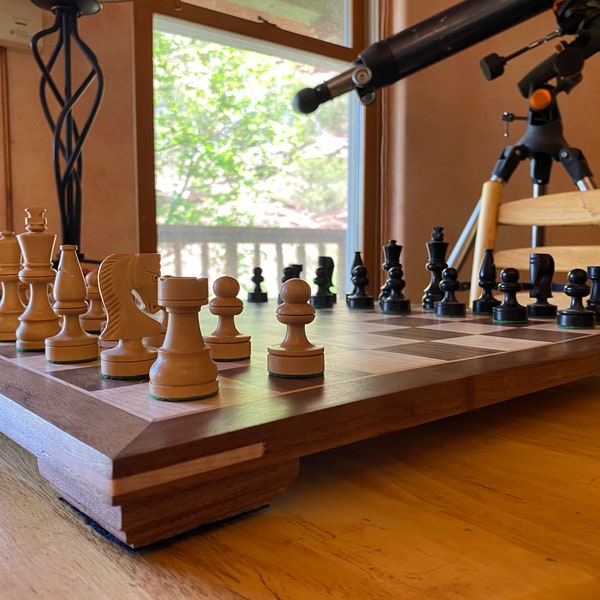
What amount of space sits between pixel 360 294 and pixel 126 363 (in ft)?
3.06

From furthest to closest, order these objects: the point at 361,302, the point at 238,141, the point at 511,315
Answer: the point at 238,141 < the point at 361,302 < the point at 511,315

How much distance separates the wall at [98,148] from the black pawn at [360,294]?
3.10 feet

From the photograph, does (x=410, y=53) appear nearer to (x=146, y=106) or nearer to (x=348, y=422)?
(x=146, y=106)

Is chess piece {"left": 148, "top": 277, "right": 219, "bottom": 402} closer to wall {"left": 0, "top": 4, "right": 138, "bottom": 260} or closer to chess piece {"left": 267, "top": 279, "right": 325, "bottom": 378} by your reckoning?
chess piece {"left": 267, "top": 279, "right": 325, "bottom": 378}

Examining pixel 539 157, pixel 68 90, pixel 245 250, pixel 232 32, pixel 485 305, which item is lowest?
pixel 485 305

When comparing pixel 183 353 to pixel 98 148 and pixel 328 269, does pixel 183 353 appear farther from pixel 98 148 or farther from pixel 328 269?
pixel 98 148

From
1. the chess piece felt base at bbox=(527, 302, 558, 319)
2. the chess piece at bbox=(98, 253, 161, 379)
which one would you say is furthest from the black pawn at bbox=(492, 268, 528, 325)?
the chess piece at bbox=(98, 253, 161, 379)

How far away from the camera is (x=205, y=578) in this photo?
15.2 inches

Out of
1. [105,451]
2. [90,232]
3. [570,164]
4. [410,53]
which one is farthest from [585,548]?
[90,232]

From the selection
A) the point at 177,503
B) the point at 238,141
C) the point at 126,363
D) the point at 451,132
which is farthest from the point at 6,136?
the point at 451,132

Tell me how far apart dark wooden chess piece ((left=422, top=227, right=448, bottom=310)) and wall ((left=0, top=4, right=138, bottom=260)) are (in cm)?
112

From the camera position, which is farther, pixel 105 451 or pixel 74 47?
pixel 74 47

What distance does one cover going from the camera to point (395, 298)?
4.44 ft

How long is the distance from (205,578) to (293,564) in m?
0.06
